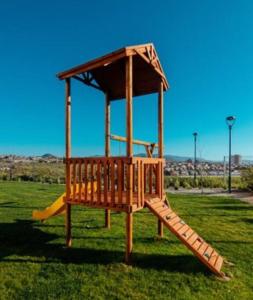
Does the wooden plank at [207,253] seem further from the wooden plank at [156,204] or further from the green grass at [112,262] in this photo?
the wooden plank at [156,204]

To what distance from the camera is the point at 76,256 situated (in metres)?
4.48

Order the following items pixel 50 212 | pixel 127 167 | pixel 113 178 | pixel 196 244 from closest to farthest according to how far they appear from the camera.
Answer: pixel 196 244, pixel 127 167, pixel 113 178, pixel 50 212

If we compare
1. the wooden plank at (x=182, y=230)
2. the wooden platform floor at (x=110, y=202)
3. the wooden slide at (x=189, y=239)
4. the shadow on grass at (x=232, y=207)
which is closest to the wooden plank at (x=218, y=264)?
the wooden slide at (x=189, y=239)

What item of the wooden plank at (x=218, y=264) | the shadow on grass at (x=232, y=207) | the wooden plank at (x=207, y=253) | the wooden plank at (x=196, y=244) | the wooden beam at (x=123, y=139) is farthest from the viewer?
the shadow on grass at (x=232, y=207)

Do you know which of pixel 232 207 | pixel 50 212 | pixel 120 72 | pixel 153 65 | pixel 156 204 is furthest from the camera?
pixel 232 207

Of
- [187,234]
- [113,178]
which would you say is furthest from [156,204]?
[113,178]

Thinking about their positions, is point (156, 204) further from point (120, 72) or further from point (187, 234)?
point (120, 72)

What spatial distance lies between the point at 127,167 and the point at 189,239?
159 cm

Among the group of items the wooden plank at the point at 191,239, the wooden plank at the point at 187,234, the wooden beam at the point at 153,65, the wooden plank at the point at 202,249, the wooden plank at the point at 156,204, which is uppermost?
the wooden beam at the point at 153,65

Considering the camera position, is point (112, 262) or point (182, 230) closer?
point (112, 262)

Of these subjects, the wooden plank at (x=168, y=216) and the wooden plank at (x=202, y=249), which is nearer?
the wooden plank at (x=202, y=249)

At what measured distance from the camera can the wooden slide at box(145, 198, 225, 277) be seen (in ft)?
12.9

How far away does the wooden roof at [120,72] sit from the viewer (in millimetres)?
4696

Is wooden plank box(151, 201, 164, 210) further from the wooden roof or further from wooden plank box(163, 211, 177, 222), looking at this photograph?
the wooden roof
